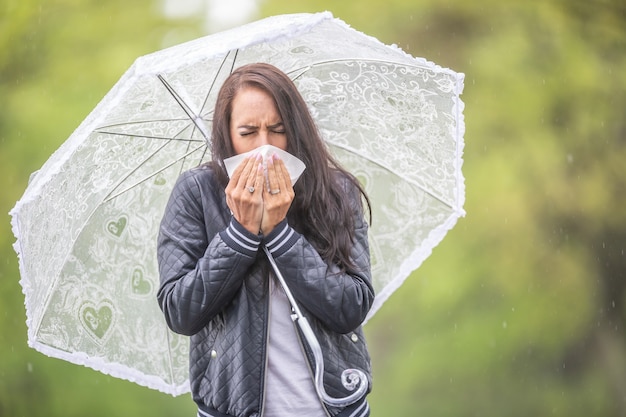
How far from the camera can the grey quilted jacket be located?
1652mm

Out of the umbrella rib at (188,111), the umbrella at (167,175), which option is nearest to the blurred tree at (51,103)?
the umbrella at (167,175)

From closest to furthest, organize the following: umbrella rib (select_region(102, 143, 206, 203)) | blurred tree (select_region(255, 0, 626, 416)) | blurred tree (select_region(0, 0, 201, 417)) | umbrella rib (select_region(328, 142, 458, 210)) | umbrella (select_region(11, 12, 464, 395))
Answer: umbrella (select_region(11, 12, 464, 395)) → umbrella rib (select_region(102, 143, 206, 203)) → umbrella rib (select_region(328, 142, 458, 210)) → blurred tree (select_region(0, 0, 201, 417)) → blurred tree (select_region(255, 0, 626, 416))

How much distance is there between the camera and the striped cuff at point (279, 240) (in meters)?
1.67

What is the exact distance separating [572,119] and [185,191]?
2901 millimetres

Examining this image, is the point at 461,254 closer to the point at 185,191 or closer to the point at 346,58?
the point at 346,58

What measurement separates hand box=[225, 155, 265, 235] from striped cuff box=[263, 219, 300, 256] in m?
0.05

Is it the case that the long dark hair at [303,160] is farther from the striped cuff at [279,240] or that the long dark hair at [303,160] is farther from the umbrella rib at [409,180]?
the umbrella rib at [409,180]

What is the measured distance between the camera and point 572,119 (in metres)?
4.20

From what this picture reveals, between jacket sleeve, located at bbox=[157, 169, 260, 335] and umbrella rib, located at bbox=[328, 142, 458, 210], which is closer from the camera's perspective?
jacket sleeve, located at bbox=[157, 169, 260, 335]

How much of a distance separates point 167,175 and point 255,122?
480mm

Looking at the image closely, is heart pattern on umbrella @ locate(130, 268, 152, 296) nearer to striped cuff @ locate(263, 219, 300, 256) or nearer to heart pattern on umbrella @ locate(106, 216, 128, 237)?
heart pattern on umbrella @ locate(106, 216, 128, 237)

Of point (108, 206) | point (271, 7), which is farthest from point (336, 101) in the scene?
point (271, 7)

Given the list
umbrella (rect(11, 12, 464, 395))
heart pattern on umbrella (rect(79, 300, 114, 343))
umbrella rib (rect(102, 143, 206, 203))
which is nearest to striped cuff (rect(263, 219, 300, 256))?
umbrella (rect(11, 12, 464, 395))

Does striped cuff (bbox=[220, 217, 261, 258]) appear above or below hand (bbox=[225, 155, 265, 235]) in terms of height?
below
